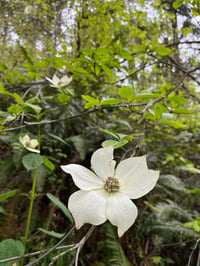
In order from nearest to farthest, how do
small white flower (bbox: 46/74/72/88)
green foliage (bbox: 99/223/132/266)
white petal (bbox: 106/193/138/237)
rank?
white petal (bbox: 106/193/138/237) < small white flower (bbox: 46/74/72/88) < green foliage (bbox: 99/223/132/266)

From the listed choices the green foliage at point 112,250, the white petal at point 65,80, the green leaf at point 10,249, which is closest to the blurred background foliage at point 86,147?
the green foliage at point 112,250

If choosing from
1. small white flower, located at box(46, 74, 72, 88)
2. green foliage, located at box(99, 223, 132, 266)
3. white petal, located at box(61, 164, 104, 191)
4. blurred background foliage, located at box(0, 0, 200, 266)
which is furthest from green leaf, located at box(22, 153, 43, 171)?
green foliage, located at box(99, 223, 132, 266)

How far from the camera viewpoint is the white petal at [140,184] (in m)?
0.35

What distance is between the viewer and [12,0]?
4.60ft

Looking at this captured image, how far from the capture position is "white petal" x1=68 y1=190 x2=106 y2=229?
0.33 metres

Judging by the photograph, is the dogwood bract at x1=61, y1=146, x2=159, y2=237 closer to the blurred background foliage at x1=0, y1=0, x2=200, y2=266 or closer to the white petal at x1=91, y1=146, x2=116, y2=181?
the white petal at x1=91, y1=146, x2=116, y2=181

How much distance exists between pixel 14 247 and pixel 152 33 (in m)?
1.88

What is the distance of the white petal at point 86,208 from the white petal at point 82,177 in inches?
0.7

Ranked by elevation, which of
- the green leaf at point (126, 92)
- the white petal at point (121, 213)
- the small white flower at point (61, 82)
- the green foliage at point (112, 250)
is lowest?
the green foliage at point (112, 250)

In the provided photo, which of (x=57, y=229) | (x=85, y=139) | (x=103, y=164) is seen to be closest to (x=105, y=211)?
(x=103, y=164)

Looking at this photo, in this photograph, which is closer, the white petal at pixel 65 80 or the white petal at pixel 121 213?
the white petal at pixel 121 213

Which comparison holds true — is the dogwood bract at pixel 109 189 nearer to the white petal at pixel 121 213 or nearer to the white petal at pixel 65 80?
the white petal at pixel 121 213

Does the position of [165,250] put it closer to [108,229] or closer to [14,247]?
[108,229]

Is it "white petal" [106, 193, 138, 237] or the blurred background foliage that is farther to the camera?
the blurred background foliage
